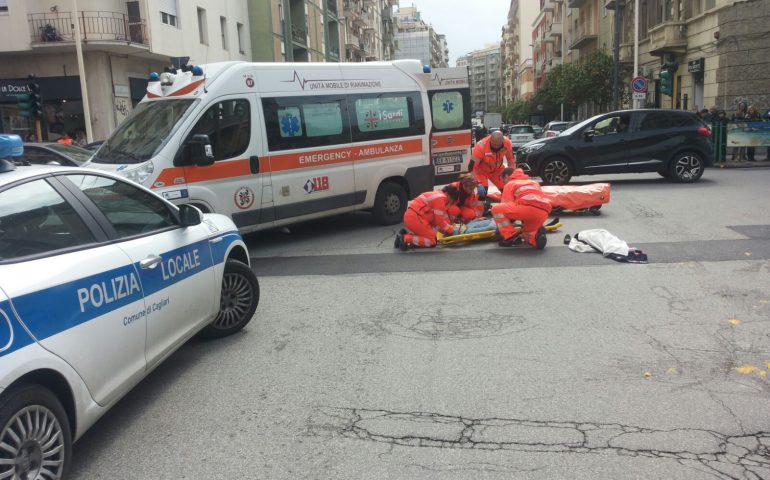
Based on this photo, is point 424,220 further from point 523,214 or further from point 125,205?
point 125,205

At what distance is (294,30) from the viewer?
41906mm

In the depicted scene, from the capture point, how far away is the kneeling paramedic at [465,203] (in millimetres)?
9922

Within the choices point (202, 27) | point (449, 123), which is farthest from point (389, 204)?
point (202, 27)

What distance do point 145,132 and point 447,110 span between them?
24.8 feet

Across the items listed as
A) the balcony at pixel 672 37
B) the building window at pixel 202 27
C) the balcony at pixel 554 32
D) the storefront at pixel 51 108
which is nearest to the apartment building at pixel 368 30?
the balcony at pixel 554 32

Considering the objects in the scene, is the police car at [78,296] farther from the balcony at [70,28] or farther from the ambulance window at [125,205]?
the balcony at [70,28]

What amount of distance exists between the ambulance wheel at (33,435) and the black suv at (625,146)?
1336cm

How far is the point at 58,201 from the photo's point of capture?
12.3 ft

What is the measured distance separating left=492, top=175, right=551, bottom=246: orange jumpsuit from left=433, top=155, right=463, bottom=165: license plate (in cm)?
491

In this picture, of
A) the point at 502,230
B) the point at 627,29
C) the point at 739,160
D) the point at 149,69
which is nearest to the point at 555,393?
the point at 502,230

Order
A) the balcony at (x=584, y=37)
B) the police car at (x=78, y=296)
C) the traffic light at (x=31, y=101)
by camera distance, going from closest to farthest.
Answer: the police car at (x=78, y=296)
the traffic light at (x=31, y=101)
the balcony at (x=584, y=37)

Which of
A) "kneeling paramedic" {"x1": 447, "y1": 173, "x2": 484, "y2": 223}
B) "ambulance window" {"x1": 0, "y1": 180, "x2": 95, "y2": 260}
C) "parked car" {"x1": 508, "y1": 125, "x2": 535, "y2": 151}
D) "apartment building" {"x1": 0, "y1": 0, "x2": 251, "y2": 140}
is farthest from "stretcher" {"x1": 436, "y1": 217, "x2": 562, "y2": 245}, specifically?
"parked car" {"x1": 508, "y1": 125, "x2": 535, "y2": 151}

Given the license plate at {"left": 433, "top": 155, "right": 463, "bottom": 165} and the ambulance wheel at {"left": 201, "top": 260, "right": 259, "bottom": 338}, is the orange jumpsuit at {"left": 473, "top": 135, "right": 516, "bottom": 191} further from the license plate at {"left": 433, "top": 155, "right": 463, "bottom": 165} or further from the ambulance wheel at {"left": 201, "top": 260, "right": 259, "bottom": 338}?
the ambulance wheel at {"left": 201, "top": 260, "right": 259, "bottom": 338}

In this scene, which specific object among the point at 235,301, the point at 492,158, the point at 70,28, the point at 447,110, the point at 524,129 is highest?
the point at 70,28
